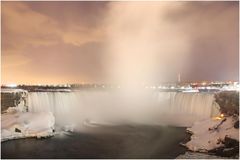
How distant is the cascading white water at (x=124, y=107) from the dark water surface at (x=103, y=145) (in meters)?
6.03

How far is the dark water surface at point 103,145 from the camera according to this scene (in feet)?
71.2

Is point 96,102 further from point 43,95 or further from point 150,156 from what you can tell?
point 150,156

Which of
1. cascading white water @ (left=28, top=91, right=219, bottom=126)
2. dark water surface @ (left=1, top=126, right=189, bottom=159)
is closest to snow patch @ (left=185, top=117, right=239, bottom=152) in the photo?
dark water surface @ (left=1, top=126, right=189, bottom=159)

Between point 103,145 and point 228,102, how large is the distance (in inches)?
468

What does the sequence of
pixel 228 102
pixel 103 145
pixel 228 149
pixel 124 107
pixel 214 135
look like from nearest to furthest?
1. pixel 228 149
2. pixel 214 135
3. pixel 103 145
4. pixel 228 102
5. pixel 124 107

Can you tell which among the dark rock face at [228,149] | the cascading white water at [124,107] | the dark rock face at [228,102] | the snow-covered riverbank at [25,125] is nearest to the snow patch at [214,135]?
the dark rock face at [228,149]

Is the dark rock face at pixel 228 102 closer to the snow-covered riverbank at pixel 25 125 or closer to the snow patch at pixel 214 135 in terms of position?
the snow patch at pixel 214 135

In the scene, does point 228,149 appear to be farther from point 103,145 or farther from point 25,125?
point 25,125

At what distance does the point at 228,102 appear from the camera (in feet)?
95.0

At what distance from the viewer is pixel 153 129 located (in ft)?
105

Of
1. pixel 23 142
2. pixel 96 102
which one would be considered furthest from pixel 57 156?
pixel 96 102

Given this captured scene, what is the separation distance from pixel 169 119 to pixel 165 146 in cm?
1398

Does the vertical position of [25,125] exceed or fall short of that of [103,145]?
it exceeds it

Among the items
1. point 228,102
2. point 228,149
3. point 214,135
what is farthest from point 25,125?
point 228,102
